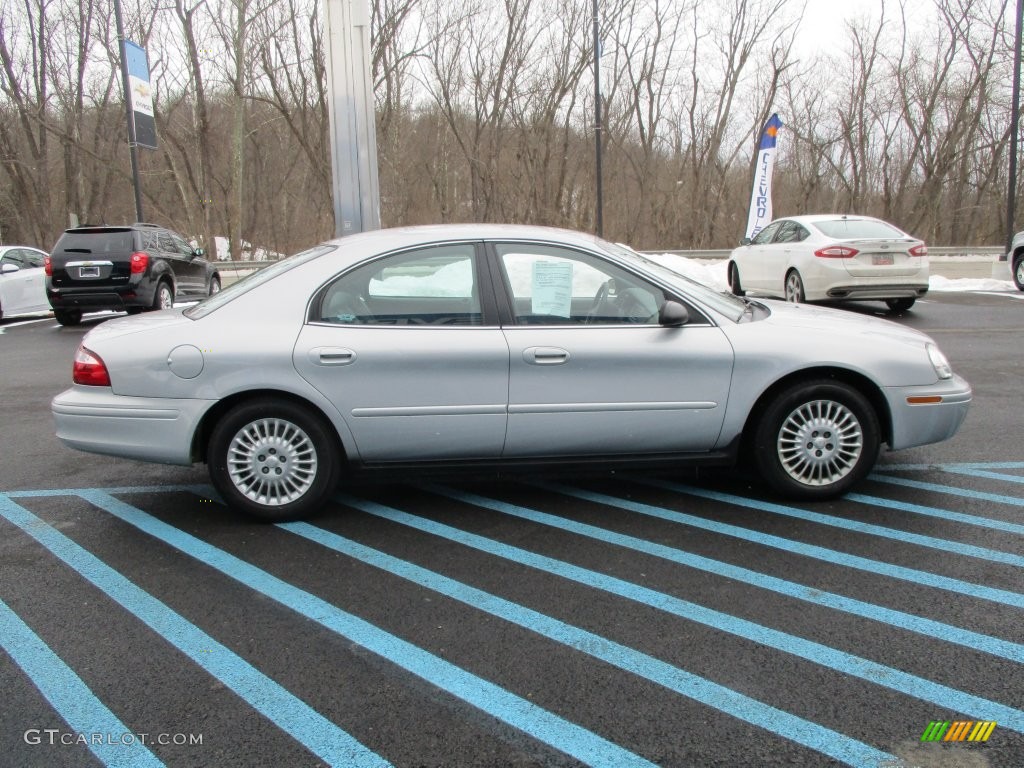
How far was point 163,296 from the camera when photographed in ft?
43.3

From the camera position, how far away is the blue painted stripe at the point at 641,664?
7.60 ft

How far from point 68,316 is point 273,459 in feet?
35.4

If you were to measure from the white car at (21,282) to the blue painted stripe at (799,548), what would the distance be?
1277cm

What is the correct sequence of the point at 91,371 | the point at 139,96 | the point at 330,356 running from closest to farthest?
the point at 330,356, the point at 91,371, the point at 139,96

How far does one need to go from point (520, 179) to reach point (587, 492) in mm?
32125

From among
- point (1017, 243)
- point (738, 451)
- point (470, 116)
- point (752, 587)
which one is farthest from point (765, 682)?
point (470, 116)

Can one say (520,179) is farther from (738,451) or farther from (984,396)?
(738,451)

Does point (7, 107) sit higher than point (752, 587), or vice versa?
point (7, 107)

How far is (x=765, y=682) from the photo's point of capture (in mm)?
2621

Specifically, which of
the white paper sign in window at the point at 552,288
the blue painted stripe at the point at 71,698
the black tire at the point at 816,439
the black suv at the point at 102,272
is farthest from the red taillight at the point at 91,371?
the black suv at the point at 102,272

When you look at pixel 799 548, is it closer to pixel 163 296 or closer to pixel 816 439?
pixel 816 439

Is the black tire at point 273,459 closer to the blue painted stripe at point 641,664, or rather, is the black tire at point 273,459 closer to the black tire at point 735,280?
the blue painted stripe at point 641,664

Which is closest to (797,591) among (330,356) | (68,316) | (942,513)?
(942,513)

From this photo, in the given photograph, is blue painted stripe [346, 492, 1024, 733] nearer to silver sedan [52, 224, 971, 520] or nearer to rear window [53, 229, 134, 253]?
silver sedan [52, 224, 971, 520]
